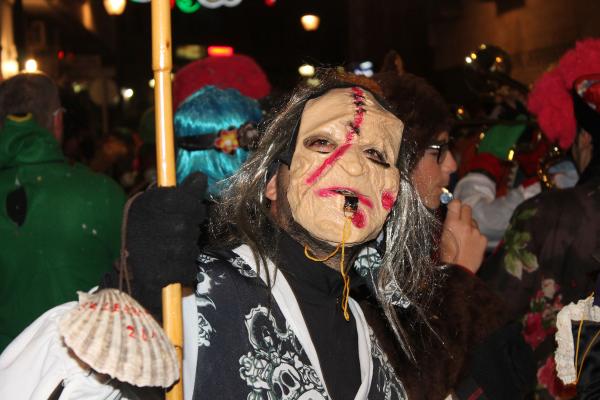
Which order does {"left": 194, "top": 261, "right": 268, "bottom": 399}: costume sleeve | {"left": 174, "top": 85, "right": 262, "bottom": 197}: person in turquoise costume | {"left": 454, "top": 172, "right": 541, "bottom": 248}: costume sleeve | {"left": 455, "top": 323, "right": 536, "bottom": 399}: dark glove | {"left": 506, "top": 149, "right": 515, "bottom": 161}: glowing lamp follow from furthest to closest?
{"left": 506, "top": 149, "right": 515, "bottom": 161}: glowing lamp < {"left": 454, "top": 172, "right": 541, "bottom": 248}: costume sleeve < {"left": 174, "top": 85, "right": 262, "bottom": 197}: person in turquoise costume < {"left": 455, "top": 323, "right": 536, "bottom": 399}: dark glove < {"left": 194, "top": 261, "right": 268, "bottom": 399}: costume sleeve

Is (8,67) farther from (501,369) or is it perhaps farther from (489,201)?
(501,369)

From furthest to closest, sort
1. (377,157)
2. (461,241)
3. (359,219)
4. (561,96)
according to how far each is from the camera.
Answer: (561,96)
(461,241)
(377,157)
(359,219)

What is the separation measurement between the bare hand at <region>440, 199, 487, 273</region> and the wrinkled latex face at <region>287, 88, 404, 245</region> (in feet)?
3.37

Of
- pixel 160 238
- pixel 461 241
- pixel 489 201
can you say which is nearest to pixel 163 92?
pixel 160 238

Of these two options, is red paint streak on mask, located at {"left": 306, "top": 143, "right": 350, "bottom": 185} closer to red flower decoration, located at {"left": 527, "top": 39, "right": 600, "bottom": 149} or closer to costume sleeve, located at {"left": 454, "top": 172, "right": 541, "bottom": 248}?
red flower decoration, located at {"left": 527, "top": 39, "right": 600, "bottom": 149}

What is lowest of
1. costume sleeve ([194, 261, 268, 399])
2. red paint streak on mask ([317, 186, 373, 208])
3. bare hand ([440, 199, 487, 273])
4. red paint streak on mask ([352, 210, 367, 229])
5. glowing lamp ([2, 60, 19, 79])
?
glowing lamp ([2, 60, 19, 79])

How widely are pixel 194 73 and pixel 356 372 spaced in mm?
2659

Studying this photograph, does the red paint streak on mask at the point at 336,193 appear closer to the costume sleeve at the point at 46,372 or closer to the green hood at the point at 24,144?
the costume sleeve at the point at 46,372

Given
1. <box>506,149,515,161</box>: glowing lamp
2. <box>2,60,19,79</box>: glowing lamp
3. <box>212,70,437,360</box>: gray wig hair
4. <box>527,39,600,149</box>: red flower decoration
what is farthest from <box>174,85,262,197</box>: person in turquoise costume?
<box>2,60,19,79</box>: glowing lamp

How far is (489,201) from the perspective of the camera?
5.13m

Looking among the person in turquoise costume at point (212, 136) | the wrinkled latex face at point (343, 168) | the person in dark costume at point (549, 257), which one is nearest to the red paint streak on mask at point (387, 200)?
the wrinkled latex face at point (343, 168)

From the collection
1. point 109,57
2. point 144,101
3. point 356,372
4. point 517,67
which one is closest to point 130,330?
point 356,372

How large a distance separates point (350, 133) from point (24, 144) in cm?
192

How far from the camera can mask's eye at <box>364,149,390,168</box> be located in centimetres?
221
